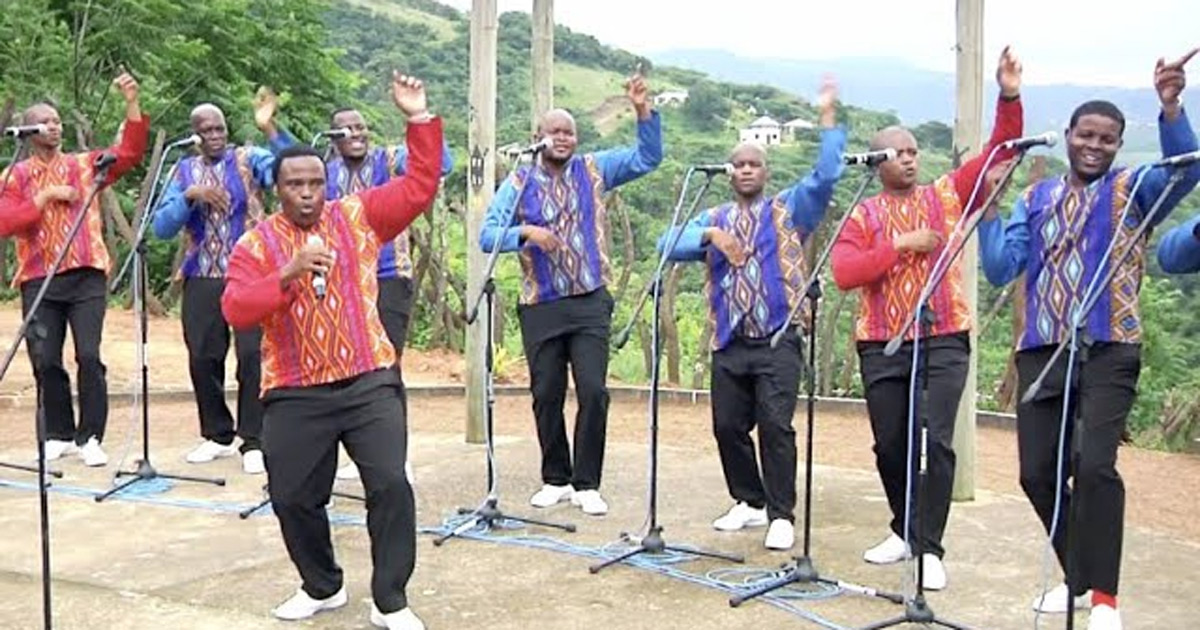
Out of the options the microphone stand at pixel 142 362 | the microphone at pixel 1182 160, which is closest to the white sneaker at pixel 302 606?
the microphone stand at pixel 142 362

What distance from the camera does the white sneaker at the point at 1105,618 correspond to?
14.7 ft

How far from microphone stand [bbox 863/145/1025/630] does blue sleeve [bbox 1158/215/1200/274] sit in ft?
1.74

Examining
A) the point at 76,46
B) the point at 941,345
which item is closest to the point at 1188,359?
the point at 941,345

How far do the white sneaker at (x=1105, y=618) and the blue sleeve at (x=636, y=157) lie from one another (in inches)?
112

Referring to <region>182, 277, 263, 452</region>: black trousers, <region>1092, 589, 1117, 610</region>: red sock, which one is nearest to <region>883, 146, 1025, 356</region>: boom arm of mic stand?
<region>1092, 589, 1117, 610</region>: red sock

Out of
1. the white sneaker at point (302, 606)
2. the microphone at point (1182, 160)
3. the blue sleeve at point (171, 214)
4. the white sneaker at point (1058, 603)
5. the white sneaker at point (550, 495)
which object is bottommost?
the white sneaker at point (302, 606)

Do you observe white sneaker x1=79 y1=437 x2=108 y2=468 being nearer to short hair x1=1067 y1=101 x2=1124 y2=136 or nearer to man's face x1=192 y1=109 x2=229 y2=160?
man's face x1=192 y1=109 x2=229 y2=160

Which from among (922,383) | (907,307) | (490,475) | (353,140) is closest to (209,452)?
(353,140)

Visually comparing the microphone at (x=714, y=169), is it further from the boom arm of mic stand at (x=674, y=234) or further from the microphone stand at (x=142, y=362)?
the microphone stand at (x=142, y=362)

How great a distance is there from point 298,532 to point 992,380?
873 cm

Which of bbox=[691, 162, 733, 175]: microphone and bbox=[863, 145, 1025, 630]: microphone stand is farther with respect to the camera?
bbox=[691, 162, 733, 175]: microphone

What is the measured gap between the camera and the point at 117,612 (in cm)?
497

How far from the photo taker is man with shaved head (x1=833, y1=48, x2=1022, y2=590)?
5219 millimetres

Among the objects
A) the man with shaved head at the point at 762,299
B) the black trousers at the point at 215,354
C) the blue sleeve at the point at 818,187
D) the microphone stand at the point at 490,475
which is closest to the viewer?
the blue sleeve at the point at 818,187
